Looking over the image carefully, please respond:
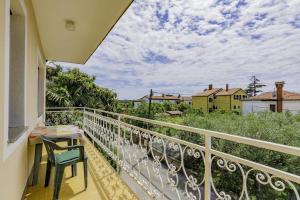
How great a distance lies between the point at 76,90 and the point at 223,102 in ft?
99.0

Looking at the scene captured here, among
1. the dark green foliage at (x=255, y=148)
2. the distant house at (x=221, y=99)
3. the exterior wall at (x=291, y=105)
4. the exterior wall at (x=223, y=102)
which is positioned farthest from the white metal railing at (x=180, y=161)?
the exterior wall at (x=223, y=102)

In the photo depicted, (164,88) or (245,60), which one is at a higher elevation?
(245,60)

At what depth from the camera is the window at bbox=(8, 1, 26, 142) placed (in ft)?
7.43

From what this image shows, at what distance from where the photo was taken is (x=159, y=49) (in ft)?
135

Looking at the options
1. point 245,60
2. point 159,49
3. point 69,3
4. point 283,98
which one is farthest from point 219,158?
point 245,60

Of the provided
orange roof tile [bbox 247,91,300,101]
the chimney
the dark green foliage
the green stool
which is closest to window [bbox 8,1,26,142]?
the green stool

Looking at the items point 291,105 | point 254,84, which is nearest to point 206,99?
point 291,105

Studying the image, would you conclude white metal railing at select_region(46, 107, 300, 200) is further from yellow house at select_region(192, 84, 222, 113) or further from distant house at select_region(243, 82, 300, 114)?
yellow house at select_region(192, 84, 222, 113)

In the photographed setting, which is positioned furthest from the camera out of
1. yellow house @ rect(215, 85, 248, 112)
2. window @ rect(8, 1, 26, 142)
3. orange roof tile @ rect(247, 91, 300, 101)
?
yellow house @ rect(215, 85, 248, 112)

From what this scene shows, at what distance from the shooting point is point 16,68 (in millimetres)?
2277

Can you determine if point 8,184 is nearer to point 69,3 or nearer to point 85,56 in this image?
point 69,3

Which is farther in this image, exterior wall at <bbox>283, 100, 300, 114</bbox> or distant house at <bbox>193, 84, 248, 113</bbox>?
distant house at <bbox>193, 84, 248, 113</bbox>

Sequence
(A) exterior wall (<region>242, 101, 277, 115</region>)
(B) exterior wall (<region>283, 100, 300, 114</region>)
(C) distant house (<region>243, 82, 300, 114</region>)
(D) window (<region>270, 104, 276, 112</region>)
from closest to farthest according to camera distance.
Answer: (B) exterior wall (<region>283, 100, 300, 114</region>) → (C) distant house (<region>243, 82, 300, 114</region>) → (D) window (<region>270, 104, 276, 112</region>) → (A) exterior wall (<region>242, 101, 277, 115</region>)

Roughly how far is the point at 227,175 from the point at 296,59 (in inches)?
1399
